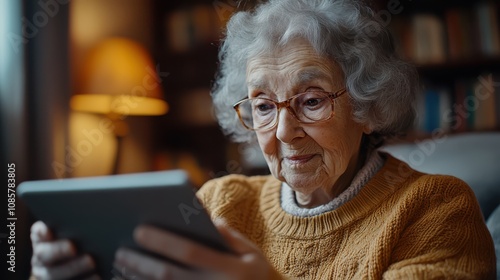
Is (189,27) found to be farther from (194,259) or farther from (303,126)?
(194,259)

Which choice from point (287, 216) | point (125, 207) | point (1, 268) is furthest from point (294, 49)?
point (1, 268)

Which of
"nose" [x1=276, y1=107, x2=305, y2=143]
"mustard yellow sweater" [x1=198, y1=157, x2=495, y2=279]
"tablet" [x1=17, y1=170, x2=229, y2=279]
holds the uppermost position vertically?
"nose" [x1=276, y1=107, x2=305, y2=143]

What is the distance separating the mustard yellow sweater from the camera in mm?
999

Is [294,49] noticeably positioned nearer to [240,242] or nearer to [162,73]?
[240,242]

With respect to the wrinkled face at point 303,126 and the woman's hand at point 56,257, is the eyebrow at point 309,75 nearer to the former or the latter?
the wrinkled face at point 303,126

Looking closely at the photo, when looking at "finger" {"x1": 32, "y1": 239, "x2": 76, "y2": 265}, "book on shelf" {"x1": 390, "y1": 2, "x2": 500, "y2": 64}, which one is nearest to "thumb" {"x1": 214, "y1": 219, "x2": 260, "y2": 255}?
"finger" {"x1": 32, "y1": 239, "x2": 76, "y2": 265}

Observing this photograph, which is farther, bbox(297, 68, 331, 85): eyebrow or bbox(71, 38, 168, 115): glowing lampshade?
bbox(71, 38, 168, 115): glowing lampshade

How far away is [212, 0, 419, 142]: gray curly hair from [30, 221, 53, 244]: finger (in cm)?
52

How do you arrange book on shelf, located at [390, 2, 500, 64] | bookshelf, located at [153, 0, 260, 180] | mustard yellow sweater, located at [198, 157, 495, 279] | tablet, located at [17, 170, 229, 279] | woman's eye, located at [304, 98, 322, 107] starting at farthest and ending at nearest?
bookshelf, located at [153, 0, 260, 180] < book on shelf, located at [390, 2, 500, 64] < woman's eye, located at [304, 98, 322, 107] < mustard yellow sweater, located at [198, 157, 495, 279] < tablet, located at [17, 170, 229, 279]

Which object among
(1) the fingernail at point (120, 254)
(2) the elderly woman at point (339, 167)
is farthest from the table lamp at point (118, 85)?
(1) the fingernail at point (120, 254)

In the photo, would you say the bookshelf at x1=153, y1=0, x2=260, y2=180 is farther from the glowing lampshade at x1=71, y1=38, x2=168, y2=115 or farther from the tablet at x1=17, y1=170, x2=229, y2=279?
the tablet at x1=17, y1=170, x2=229, y2=279

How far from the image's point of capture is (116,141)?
85.4 inches

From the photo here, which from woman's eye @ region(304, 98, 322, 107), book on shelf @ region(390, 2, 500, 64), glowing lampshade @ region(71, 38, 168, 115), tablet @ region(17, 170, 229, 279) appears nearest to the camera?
tablet @ region(17, 170, 229, 279)

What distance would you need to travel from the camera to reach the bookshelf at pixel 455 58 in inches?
90.5
